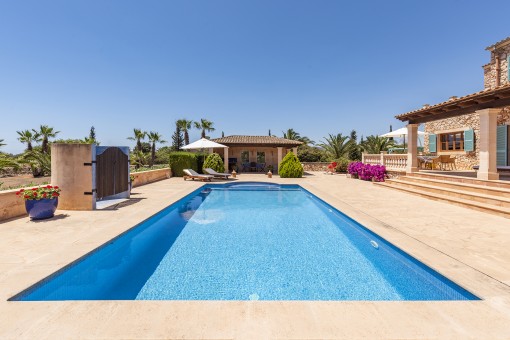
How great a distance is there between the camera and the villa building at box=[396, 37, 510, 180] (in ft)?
29.6

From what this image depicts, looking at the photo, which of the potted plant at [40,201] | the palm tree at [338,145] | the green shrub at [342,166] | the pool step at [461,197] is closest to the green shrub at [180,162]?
the potted plant at [40,201]

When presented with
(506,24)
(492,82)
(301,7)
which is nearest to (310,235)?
(301,7)

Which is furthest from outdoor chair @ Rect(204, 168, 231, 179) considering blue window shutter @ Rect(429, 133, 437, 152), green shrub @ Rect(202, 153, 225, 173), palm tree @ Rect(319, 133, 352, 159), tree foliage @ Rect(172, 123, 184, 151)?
tree foliage @ Rect(172, 123, 184, 151)

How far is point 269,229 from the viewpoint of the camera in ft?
22.7

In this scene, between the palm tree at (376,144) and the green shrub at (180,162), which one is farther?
the palm tree at (376,144)

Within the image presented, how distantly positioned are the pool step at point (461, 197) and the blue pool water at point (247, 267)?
4683 mm

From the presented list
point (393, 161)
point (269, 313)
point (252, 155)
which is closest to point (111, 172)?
point (269, 313)

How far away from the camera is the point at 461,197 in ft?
29.5

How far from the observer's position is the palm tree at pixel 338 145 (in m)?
28.2

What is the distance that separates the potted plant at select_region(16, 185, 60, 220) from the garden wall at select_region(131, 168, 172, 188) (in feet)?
23.7

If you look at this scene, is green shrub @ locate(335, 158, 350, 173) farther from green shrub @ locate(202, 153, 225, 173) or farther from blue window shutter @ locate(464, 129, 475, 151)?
green shrub @ locate(202, 153, 225, 173)

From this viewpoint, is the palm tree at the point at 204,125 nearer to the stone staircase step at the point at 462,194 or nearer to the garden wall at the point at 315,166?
the garden wall at the point at 315,166

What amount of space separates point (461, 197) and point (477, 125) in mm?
10417

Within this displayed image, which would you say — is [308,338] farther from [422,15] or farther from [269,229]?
[422,15]
